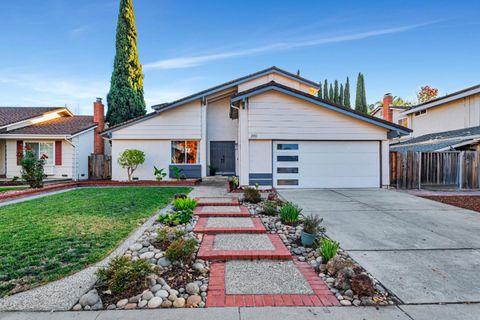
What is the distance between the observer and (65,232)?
4633mm

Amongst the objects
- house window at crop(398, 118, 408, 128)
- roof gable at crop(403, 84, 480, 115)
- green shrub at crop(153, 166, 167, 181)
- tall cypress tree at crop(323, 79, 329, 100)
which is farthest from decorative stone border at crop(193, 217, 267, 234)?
tall cypress tree at crop(323, 79, 329, 100)

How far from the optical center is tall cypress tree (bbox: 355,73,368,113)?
34.0 metres

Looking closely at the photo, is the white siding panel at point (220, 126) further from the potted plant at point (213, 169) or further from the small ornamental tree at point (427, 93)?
A: the small ornamental tree at point (427, 93)

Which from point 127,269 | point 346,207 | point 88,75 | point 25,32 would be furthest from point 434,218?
point 88,75

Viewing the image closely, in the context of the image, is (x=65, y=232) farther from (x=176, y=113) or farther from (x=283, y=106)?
(x=176, y=113)

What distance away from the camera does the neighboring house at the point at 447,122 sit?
43.2ft

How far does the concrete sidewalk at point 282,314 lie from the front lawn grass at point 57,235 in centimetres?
88

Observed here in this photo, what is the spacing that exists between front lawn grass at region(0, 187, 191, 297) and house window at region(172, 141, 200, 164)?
6218mm

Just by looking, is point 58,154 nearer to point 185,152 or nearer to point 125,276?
point 185,152

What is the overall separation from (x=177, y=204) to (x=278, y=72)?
1262 centimetres

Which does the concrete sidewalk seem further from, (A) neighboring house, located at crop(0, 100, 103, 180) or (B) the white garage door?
(A) neighboring house, located at crop(0, 100, 103, 180)

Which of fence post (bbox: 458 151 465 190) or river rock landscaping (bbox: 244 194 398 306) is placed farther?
fence post (bbox: 458 151 465 190)

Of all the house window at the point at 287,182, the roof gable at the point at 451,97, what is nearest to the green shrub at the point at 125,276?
the house window at the point at 287,182

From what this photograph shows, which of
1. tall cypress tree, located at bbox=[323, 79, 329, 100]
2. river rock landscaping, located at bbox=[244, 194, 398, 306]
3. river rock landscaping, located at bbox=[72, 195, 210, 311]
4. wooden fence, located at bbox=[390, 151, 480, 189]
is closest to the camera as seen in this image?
river rock landscaping, located at bbox=[72, 195, 210, 311]
